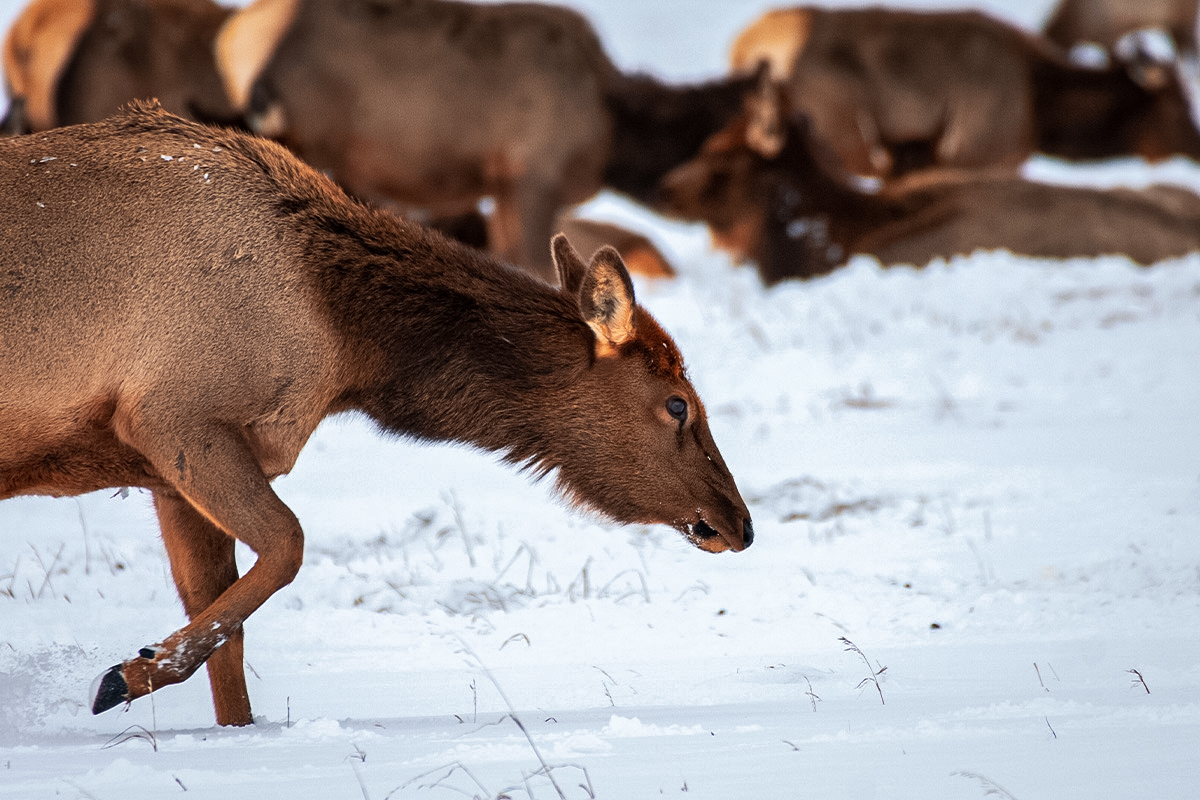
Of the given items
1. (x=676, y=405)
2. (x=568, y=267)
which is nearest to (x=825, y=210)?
(x=568, y=267)

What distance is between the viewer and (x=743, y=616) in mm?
5402

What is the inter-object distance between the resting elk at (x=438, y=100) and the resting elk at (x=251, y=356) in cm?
717

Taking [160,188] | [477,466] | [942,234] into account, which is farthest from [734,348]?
[160,188]

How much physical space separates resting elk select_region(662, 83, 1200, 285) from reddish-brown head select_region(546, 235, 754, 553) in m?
8.61

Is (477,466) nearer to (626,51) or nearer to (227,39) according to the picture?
(227,39)

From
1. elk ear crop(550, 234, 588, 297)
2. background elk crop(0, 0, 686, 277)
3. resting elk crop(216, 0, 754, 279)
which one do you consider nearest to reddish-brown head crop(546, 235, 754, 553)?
elk ear crop(550, 234, 588, 297)

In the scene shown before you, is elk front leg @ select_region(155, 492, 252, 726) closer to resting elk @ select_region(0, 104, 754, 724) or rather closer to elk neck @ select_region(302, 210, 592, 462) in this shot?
resting elk @ select_region(0, 104, 754, 724)

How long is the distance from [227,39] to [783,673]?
9857 mm

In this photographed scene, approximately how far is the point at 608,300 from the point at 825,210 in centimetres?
902

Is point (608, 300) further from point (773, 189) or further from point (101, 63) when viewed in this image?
point (101, 63)

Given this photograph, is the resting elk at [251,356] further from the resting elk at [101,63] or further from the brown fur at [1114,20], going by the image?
the brown fur at [1114,20]

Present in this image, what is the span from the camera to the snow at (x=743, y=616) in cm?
355

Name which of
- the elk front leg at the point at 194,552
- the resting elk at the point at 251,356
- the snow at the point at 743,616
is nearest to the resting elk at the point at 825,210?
the snow at the point at 743,616

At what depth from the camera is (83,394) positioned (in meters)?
4.46
